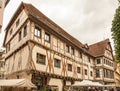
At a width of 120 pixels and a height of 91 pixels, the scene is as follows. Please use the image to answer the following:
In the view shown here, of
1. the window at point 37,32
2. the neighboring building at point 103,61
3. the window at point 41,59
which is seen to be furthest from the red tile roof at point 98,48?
the window at point 37,32

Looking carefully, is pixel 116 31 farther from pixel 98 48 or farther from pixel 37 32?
pixel 98 48

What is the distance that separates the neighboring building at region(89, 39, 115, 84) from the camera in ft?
112

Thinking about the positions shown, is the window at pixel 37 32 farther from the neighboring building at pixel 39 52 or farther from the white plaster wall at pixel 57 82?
the white plaster wall at pixel 57 82

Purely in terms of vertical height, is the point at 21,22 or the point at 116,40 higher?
the point at 21,22

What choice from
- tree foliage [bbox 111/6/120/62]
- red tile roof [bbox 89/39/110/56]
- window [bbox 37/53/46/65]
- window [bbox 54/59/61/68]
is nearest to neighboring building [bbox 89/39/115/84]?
red tile roof [bbox 89/39/110/56]

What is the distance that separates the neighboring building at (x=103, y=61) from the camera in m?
34.1

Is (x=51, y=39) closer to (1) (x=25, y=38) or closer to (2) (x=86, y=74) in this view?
(1) (x=25, y=38)

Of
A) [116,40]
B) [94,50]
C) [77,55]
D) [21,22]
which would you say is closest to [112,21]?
[116,40]

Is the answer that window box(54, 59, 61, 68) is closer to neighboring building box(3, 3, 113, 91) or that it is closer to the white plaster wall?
neighboring building box(3, 3, 113, 91)

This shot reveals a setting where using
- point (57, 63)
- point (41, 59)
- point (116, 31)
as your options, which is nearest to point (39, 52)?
point (41, 59)

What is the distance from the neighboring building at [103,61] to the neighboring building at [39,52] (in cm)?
1010

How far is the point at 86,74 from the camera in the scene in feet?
97.1

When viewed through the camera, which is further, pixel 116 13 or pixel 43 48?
pixel 43 48

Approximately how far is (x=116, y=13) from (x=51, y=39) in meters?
8.15
